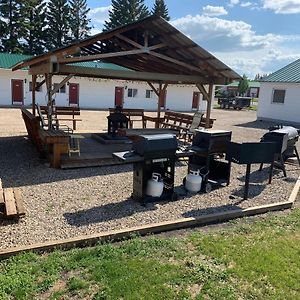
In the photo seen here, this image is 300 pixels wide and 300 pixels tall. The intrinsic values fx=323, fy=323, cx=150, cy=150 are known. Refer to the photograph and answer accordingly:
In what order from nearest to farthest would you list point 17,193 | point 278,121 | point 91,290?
point 91,290
point 17,193
point 278,121

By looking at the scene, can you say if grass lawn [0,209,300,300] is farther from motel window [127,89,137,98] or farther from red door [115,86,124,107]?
motel window [127,89,137,98]

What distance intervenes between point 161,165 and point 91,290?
296cm

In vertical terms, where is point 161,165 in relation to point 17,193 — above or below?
above

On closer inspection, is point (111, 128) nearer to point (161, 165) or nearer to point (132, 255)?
point (161, 165)

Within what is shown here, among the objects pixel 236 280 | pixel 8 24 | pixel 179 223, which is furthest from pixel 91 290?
pixel 8 24

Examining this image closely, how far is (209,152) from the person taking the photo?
6.24 metres

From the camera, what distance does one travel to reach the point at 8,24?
1407 inches

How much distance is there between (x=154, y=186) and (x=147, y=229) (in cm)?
117

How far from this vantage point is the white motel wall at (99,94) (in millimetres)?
24156

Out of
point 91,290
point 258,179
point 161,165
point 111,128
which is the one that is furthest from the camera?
point 111,128

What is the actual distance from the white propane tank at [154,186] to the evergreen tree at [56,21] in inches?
1551

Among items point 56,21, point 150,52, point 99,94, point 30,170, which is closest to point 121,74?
point 150,52

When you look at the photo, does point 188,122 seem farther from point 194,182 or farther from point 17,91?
point 17,91

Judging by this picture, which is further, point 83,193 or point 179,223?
point 83,193
